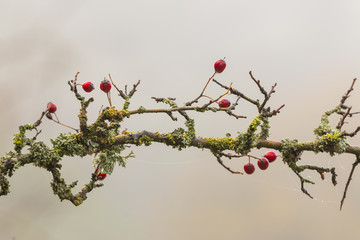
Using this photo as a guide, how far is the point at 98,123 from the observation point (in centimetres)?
205

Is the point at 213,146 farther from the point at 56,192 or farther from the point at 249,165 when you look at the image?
the point at 56,192

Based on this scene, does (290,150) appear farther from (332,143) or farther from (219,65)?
(219,65)

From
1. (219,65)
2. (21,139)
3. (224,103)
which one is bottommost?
(21,139)

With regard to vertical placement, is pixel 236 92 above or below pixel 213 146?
above

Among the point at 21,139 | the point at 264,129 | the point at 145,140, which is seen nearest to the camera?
the point at 21,139

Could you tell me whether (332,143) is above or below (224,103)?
below

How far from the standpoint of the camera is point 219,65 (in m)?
2.25

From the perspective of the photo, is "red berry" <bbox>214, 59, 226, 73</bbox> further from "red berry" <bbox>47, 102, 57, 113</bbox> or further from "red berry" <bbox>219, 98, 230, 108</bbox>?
"red berry" <bbox>47, 102, 57, 113</bbox>

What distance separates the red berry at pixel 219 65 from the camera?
225 centimetres

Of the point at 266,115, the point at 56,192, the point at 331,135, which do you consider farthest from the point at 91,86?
the point at 331,135

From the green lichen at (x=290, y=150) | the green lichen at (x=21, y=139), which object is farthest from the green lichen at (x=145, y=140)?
the green lichen at (x=290, y=150)

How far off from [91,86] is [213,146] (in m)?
0.87

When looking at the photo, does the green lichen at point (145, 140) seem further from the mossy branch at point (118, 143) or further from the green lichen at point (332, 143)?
the green lichen at point (332, 143)

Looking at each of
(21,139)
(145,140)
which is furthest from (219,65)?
(21,139)
